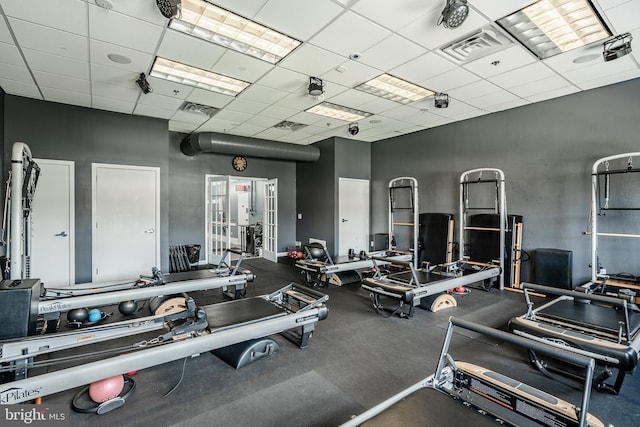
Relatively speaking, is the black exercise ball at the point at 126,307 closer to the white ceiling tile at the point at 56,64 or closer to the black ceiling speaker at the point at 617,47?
the white ceiling tile at the point at 56,64

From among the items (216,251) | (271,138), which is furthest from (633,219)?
(216,251)

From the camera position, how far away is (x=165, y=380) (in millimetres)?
2525

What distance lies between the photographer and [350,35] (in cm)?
322

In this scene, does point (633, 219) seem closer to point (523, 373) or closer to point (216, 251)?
point (523, 373)

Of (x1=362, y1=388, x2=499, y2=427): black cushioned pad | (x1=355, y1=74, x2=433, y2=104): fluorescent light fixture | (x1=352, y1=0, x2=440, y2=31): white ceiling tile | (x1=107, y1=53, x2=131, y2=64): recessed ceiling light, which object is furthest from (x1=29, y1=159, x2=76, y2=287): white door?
(x1=362, y1=388, x2=499, y2=427): black cushioned pad

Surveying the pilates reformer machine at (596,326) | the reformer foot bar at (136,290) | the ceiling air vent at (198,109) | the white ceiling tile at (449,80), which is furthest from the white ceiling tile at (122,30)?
the pilates reformer machine at (596,326)

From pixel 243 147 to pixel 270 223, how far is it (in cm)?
237

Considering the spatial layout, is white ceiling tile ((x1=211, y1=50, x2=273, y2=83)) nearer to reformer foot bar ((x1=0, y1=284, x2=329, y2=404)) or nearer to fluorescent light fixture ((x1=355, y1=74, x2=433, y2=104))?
fluorescent light fixture ((x1=355, y1=74, x2=433, y2=104))

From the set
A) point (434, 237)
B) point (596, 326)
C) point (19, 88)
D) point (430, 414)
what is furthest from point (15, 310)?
point (434, 237)

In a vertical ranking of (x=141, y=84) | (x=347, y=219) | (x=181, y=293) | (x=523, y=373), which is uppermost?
(x=141, y=84)

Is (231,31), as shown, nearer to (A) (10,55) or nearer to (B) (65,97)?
(A) (10,55)

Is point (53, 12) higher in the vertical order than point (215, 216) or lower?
higher

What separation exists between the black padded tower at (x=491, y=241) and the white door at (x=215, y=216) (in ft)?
17.1

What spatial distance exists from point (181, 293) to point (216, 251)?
3.57 meters
